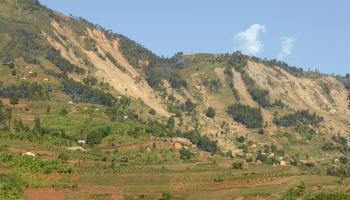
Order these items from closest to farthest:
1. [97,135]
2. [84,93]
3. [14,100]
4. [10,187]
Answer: [10,187] → [97,135] → [14,100] → [84,93]

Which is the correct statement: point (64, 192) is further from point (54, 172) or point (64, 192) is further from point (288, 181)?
point (288, 181)

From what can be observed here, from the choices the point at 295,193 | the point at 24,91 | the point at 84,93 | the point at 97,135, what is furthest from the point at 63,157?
the point at 84,93

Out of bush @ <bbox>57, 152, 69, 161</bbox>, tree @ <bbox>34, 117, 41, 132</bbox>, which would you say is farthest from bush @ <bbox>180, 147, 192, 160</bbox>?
tree @ <bbox>34, 117, 41, 132</bbox>

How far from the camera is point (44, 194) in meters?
96.5

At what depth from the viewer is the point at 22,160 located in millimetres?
108438

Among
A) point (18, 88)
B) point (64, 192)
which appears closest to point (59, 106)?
point (18, 88)

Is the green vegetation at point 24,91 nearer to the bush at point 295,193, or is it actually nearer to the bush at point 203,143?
the bush at point 203,143

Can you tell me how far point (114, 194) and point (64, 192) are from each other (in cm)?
772

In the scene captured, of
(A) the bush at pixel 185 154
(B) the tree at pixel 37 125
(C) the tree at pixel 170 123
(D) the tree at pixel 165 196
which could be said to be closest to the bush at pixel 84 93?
(C) the tree at pixel 170 123

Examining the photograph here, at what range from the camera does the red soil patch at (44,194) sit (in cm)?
9425

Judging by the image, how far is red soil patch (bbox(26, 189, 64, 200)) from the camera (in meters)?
94.2

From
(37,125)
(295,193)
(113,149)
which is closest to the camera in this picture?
(295,193)

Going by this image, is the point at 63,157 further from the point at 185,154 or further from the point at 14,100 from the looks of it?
the point at 14,100

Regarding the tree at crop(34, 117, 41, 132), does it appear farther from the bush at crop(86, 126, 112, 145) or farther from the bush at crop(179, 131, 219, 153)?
the bush at crop(179, 131, 219, 153)
